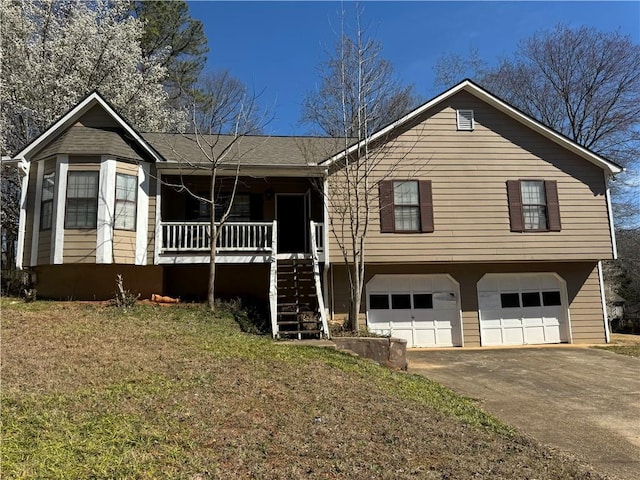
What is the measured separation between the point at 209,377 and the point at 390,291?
7.94 meters

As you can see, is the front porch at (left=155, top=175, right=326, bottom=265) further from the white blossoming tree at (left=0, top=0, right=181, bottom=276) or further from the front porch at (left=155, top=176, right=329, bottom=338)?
the white blossoming tree at (left=0, top=0, right=181, bottom=276)

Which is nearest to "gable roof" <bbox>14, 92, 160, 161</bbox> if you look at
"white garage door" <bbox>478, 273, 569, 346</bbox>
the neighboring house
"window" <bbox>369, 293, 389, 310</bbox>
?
the neighboring house

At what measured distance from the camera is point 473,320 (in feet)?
42.7

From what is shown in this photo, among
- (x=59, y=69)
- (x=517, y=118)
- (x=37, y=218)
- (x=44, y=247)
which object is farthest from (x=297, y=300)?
(x=59, y=69)

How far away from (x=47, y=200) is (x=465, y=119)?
11.5 metres

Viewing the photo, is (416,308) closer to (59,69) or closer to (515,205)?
(515,205)

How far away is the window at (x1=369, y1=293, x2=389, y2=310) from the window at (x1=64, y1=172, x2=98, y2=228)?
24.6ft

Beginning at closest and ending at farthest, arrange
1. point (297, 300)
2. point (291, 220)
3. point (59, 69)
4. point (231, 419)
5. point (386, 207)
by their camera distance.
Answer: point (231, 419)
point (297, 300)
point (386, 207)
point (291, 220)
point (59, 69)

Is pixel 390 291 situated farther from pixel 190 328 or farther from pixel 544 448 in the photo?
pixel 544 448

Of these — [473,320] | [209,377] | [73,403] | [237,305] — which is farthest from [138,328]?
[473,320]

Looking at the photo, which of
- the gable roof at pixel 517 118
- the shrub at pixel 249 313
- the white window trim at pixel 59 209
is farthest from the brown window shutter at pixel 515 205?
the white window trim at pixel 59 209

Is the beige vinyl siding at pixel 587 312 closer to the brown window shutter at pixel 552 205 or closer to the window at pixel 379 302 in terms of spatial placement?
the brown window shutter at pixel 552 205

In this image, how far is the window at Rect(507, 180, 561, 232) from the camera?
12742 millimetres

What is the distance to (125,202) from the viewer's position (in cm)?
1146
